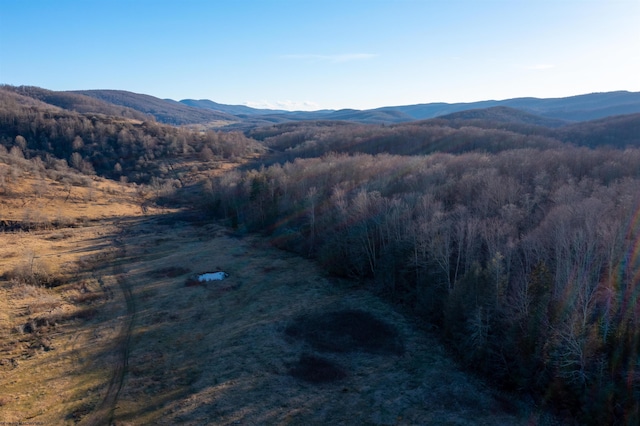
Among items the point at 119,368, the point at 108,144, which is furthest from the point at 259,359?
the point at 108,144

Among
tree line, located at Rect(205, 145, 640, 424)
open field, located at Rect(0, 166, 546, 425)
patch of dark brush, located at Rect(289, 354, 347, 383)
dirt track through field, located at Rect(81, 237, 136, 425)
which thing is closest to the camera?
tree line, located at Rect(205, 145, 640, 424)

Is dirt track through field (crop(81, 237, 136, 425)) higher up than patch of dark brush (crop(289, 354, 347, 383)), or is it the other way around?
dirt track through field (crop(81, 237, 136, 425))

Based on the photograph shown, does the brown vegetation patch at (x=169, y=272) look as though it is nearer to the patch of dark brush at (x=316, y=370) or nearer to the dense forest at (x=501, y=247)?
the dense forest at (x=501, y=247)

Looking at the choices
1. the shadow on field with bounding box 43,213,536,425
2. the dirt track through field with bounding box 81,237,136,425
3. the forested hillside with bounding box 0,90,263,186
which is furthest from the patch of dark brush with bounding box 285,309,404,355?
the forested hillside with bounding box 0,90,263,186

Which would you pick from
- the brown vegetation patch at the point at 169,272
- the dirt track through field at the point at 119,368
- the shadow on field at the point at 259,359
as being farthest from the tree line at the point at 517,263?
the dirt track through field at the point at 119,368

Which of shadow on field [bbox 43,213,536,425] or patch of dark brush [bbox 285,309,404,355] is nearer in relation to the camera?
shadow on field [bbox 43,213,536,425]

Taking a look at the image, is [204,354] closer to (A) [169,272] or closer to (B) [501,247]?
(A) [169,272]

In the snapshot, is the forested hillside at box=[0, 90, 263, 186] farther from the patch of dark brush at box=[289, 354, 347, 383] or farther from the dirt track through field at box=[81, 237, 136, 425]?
the patch of dark brush at box=[289, 354, 347, 383]

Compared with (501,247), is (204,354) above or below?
below
